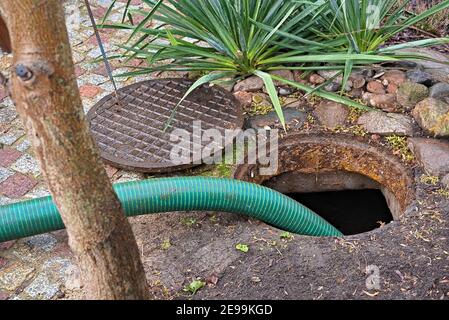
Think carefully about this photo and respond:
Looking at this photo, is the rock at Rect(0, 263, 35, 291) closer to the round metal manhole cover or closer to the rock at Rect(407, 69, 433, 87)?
the round metal manhole cover

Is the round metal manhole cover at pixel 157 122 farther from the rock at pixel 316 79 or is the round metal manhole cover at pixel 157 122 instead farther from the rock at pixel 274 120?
the rock at pixel 316 79

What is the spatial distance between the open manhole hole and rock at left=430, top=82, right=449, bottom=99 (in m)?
0.43

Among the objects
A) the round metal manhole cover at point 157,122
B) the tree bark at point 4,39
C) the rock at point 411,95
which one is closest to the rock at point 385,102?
the rock at point 411,95

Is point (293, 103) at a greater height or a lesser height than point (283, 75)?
lesser

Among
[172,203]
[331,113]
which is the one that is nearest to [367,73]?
[331,113]

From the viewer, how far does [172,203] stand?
2.66 metres

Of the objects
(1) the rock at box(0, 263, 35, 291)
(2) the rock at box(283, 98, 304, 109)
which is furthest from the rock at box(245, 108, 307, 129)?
(1) the rock at box(0, 263, 35, 291)

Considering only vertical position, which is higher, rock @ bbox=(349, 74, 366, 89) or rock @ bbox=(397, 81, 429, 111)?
rock @ bbox=(349, 74, 366, 89)

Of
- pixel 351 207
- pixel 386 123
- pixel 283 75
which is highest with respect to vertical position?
pixel 283 75

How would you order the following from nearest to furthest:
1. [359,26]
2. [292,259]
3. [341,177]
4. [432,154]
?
[292,259]
[432,154]
[359,26]
[341,177]

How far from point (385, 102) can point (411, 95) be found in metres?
0.14

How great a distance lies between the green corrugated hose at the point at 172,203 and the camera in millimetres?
2602

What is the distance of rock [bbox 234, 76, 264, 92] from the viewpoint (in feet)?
11.3

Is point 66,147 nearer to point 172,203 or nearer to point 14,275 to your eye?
point 172,203
